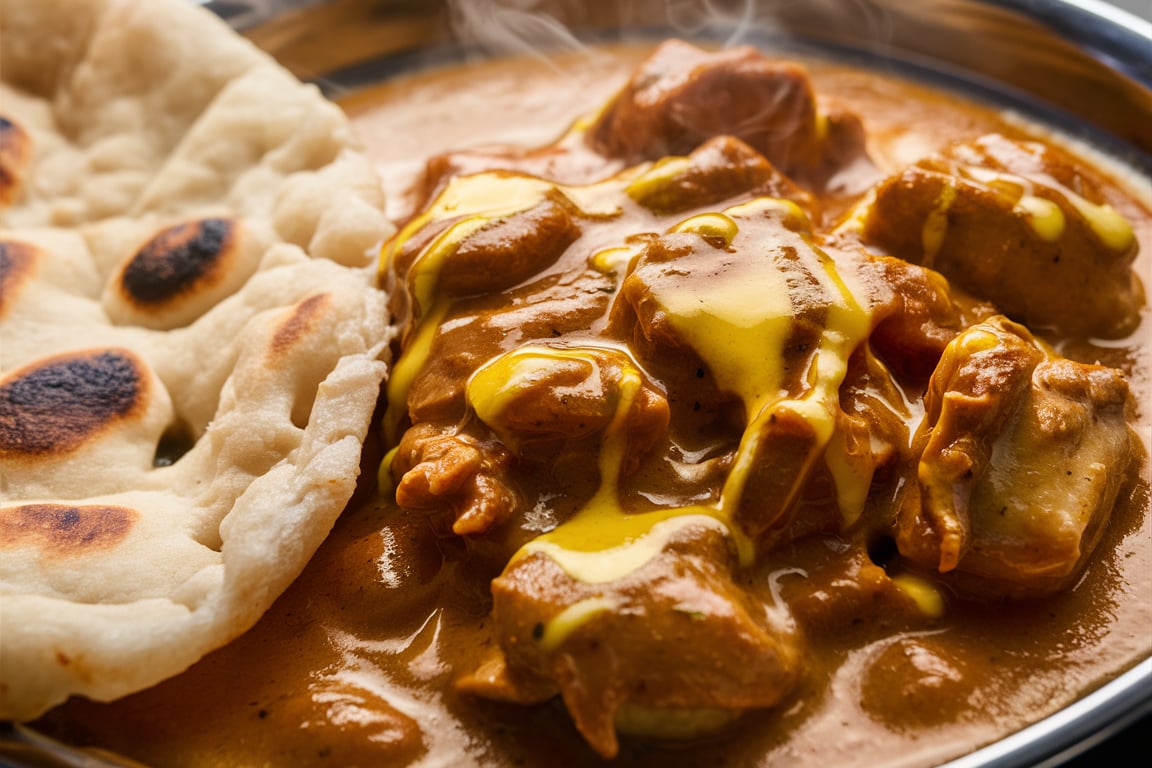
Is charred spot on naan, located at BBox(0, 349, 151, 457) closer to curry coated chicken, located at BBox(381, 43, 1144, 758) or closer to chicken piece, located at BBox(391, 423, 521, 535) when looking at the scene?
curry coated chicken, located at BBox(381, 43, 1144, 758)

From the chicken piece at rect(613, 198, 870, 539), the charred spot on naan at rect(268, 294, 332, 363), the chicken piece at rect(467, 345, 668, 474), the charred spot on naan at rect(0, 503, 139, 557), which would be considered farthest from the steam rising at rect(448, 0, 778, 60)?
the charred spot on naan at rect(0, 503, 139, 557)

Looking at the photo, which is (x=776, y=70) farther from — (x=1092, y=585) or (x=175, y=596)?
(x=175, y=596)

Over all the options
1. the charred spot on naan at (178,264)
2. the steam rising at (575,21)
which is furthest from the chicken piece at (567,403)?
the steam rising at (575,21)

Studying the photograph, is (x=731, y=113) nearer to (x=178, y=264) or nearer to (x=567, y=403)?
(x=567, y=403)

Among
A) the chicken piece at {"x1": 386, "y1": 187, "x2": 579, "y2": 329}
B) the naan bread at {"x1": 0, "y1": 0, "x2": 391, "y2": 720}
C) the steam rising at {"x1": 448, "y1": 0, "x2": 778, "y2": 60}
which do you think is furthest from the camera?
the steam rising at {"x1": 448, "y1": 0, "x2": 778, "y2": 60}

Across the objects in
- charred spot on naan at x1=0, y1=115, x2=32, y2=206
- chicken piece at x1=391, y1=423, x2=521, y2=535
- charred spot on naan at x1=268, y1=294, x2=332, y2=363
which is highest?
chicken piece at x1=391, y1=423, x2=521, y2=535
